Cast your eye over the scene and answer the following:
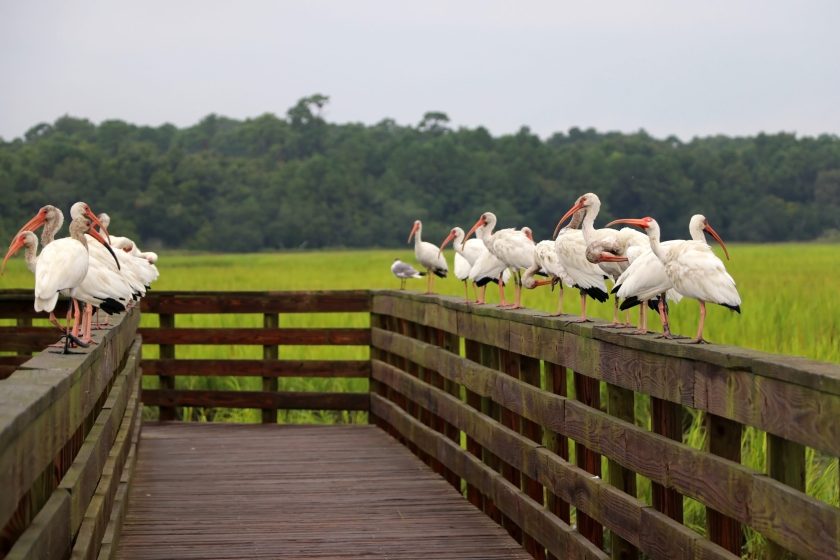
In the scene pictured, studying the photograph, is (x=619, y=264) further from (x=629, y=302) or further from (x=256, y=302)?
(x=256, y=302)

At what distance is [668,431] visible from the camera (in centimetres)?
461

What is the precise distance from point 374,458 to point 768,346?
4.33m

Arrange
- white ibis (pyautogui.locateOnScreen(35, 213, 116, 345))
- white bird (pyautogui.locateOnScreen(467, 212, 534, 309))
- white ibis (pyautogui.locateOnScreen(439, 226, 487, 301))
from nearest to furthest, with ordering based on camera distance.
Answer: white ibis (pyautogui.locateOnScreen(35, 213, 116, 345)) < white bird (pyautogui.locateOnScreen(467, 212, 534, 309)) < white ibis (pyautogui.locateOnScreen(439, 226, 487, 301))

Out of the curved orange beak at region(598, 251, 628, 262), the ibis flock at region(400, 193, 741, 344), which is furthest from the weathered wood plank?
the curved orange beak at region(598, 251, 628, 262)

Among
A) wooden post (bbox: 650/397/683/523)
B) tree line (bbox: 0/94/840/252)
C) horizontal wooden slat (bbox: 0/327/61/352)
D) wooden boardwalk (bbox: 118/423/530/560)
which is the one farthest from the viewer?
tree line (bbox: 0/94/840/252)

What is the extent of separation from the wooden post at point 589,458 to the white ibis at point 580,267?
761 mm

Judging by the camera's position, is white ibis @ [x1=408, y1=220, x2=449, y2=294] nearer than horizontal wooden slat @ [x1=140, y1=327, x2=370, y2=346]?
No

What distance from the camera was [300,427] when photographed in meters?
11.4

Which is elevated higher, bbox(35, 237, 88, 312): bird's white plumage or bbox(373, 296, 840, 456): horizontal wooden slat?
bbox(35, 237, 88, 312): bird's white plumage

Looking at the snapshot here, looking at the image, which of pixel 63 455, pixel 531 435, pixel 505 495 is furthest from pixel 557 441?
pixel 63 455

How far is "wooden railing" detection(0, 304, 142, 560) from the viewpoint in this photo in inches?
119

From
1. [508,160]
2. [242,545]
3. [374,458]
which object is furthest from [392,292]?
[508,160]

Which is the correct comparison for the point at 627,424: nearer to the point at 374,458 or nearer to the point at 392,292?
the point at 374,458

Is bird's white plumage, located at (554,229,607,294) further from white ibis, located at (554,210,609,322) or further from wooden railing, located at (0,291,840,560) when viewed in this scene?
wooden railing, located at (0,291,840,560)
